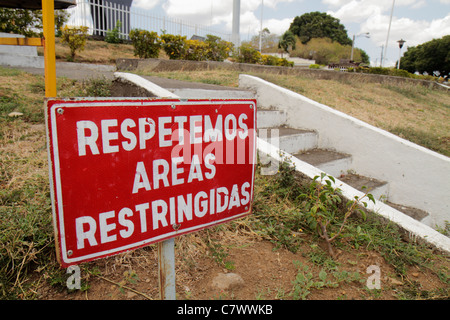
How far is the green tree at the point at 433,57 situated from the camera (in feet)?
150

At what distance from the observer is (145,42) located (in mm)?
9148

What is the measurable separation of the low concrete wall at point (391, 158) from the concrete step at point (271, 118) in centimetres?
23

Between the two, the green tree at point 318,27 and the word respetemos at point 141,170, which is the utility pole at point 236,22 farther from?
the green tree at point 318,27

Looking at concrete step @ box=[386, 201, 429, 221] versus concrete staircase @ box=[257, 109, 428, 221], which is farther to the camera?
concrete staircase @ box=[257, 109, 428, 221]

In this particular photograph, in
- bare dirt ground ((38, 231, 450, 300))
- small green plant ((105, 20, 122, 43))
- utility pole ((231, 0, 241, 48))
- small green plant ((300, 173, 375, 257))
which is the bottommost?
bare dirt ground ((38, 231, 450, 300))

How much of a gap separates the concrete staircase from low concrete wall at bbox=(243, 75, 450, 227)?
→ 114 mm

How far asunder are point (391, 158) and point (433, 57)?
55.3 metres

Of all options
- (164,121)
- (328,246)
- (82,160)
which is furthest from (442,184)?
(82,160)

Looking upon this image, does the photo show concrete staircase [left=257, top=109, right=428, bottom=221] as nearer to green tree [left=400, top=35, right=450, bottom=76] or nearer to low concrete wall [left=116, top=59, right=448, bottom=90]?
low concrete wall [left=116, top=59, right=448, bottom=90]

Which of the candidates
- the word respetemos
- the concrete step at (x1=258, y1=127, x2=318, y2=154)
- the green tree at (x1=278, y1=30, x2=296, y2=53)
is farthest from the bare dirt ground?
the green tree at (x1=278, y1=30, x2=296, y2=53)

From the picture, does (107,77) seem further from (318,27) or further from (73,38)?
(318,27)

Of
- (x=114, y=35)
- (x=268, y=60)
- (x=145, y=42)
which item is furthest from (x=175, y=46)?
(x=114, y=35)

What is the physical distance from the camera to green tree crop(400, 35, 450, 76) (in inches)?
1796

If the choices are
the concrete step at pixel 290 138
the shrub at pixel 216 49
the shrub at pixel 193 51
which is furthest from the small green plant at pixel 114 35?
the concrete step at pixel 290 138
